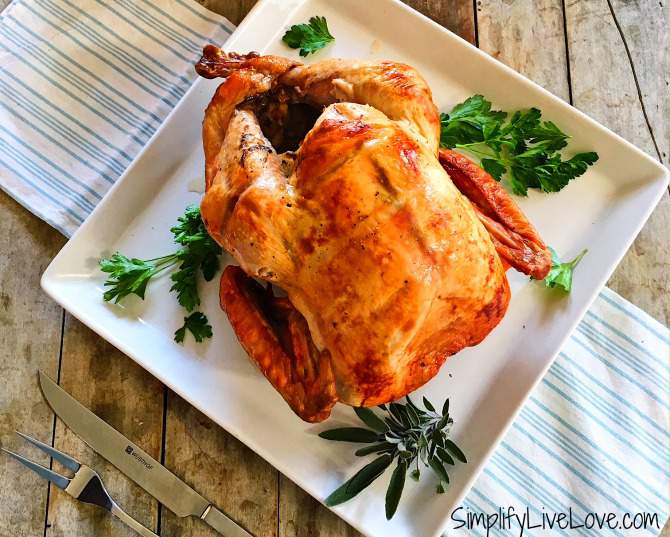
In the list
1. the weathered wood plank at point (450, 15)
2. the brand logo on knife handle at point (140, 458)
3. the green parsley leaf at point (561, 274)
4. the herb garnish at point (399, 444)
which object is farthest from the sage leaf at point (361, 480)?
the weathered wood plank at point (450, 15)

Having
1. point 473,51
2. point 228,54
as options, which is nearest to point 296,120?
point 228,54

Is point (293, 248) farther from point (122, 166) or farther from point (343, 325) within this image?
point (122, 166)

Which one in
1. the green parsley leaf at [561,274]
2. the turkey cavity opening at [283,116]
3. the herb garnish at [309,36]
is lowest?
the green parsley leaf at [561,274]

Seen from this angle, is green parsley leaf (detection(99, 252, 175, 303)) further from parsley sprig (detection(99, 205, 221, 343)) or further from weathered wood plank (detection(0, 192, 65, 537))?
weathered wood plank (detection(0, 192, 65, 537))

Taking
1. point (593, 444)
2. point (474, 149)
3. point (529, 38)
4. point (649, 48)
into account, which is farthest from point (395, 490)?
point (649, 48)

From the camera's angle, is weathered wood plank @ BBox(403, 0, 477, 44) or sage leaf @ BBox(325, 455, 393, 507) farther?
weathered wood plank @ BBox(403, 0, 477, 44)

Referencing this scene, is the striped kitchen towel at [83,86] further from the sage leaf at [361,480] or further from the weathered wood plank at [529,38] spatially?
the sage leaf at [361,480]

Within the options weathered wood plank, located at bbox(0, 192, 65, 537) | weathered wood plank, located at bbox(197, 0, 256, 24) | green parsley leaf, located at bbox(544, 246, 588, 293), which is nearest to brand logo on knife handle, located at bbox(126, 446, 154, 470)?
weathered wood plank, located at bbox(0, 192, 65, 537)
